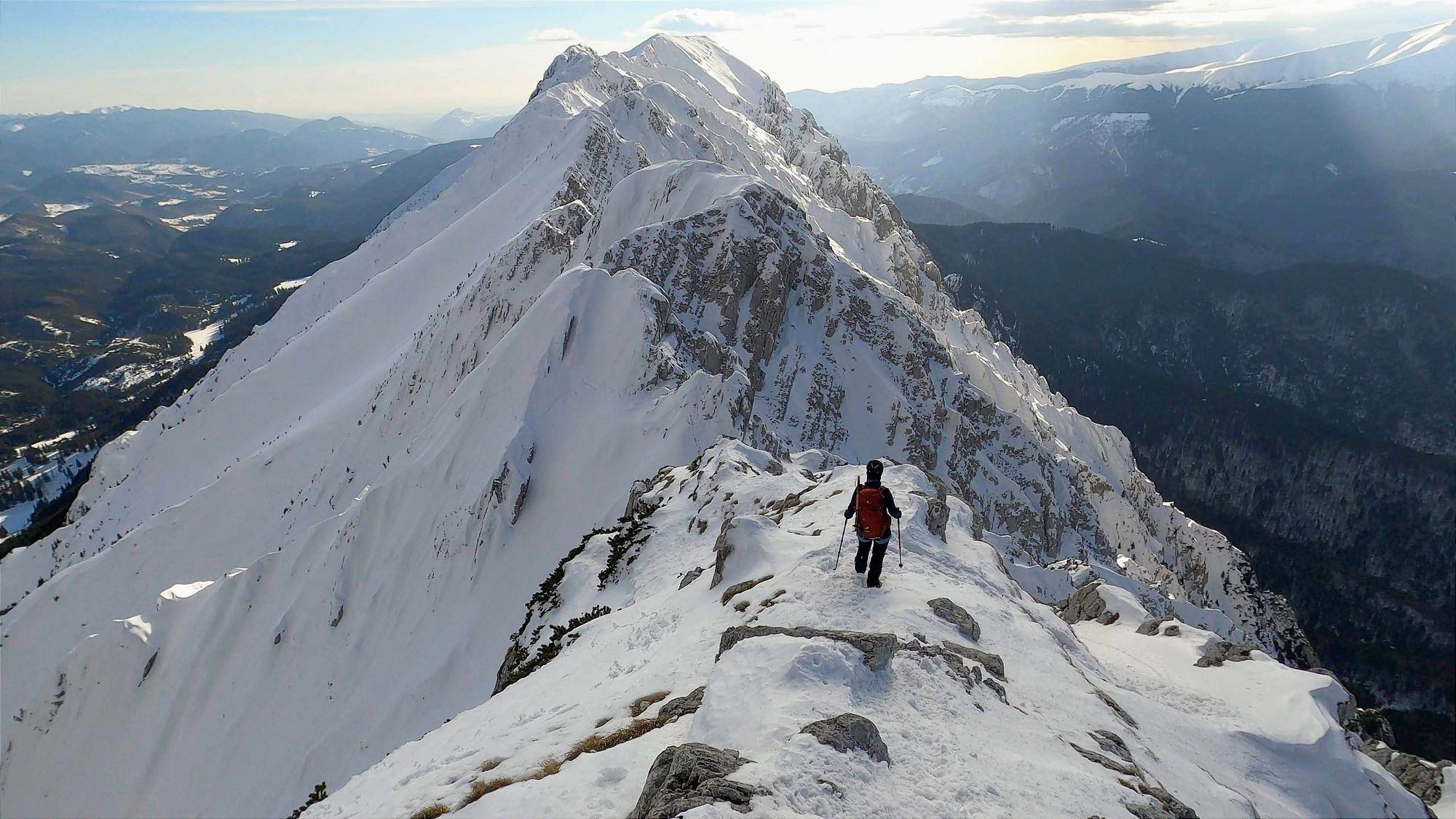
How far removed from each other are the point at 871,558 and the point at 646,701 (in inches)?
256

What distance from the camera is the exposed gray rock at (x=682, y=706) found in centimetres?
1423

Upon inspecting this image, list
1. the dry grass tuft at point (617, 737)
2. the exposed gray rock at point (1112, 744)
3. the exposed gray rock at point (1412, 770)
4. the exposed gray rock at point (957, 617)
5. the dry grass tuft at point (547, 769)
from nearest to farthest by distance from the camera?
the dry grass tuft at point (547, 769) < the dry grass tuft at point (617, 737) < the exposed gray rock at point (1112, 744) < the exposed gray rock at point (957, 617) < the exposed gray rock at point (1412, 770)

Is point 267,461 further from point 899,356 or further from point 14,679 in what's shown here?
point 899,356

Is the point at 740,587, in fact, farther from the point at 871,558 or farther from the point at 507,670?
the point at 507,670

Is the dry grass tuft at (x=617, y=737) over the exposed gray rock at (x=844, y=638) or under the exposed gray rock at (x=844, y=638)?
under

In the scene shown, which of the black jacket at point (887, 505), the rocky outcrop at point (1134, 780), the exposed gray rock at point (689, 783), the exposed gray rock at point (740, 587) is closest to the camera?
the exposed gray rock at point (689, 783)

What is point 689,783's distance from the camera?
10.5m

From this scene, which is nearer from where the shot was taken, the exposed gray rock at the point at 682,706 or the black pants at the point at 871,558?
the exposed gray rock at the point at 682,706

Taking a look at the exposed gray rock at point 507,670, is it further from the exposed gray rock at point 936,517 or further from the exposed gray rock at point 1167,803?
the exposed gray rock at point 1167,803

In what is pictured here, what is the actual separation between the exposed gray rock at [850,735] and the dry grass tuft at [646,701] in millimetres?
5072

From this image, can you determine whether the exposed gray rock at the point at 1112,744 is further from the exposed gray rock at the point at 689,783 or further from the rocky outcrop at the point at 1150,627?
the rocky outcrop at the point at 1150,627

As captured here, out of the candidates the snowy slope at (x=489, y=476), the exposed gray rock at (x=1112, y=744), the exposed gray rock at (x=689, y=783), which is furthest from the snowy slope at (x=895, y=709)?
the snowy slope at (x=489, y=476)

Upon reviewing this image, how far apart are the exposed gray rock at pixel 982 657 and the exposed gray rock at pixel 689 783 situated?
6.85 meters

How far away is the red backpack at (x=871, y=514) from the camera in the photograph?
1711 centimetres
